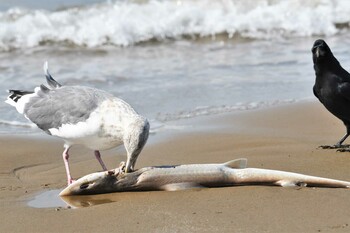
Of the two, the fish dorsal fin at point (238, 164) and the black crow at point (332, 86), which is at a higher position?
the black crow at point (332, 86)

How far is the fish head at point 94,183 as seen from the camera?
5.76 m

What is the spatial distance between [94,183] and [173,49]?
952 cm

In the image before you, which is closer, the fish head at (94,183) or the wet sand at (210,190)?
the wet sand at (210,190)

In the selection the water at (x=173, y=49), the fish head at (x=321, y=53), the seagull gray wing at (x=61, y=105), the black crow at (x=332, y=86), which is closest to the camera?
the seagull gray wing at (x=61, y=105)

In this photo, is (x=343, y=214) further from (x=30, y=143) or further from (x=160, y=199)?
(x=30, y=143)

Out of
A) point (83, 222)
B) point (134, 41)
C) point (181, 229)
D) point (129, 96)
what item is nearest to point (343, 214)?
point (181, 229)

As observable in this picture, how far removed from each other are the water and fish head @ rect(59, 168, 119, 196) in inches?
128

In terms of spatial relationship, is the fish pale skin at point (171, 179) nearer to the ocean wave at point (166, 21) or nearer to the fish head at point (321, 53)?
the fish head at point (321, 53)

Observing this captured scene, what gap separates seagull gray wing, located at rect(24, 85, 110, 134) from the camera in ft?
20.9

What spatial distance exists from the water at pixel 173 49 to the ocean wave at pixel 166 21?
0.07 feet

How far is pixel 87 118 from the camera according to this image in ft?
20.4

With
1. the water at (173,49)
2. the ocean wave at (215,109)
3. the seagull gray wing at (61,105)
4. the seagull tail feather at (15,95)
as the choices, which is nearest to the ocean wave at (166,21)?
the water at (173,49)

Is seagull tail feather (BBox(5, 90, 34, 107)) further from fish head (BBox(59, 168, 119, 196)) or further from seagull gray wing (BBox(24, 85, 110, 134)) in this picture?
fish head (BBox(59, 168, 119, 196))

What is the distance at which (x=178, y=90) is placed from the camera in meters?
10.9
